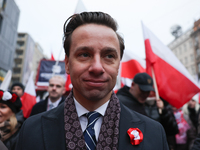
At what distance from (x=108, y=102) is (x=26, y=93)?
381 cm

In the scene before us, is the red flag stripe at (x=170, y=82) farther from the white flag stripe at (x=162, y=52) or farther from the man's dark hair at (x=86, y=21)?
the man's dark hair at (x=86, y=21)

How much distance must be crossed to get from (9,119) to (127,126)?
209 centimetres

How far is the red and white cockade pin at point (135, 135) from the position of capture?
127 centimetres

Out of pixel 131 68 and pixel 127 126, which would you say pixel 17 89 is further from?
pixel 127 126

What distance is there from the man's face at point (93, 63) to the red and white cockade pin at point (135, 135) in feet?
1.08

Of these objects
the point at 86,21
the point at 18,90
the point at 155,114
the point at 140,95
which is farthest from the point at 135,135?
the point at 18,90

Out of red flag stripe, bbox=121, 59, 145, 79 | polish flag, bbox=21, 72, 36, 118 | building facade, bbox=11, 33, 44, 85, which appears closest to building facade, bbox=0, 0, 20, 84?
polish flag, bbox=21, 72, 36, 118

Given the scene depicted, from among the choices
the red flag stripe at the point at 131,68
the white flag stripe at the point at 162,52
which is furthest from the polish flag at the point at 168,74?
the red flag stripe at the point at 131,68

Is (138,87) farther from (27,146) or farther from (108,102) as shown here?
(27,146)

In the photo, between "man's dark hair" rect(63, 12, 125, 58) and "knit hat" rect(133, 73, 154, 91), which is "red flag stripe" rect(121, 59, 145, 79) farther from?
"man's dark hair" rect(63, 12, 125, 58)

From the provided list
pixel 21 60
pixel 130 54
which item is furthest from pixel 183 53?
pixel 21 60

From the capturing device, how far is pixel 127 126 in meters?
1.39

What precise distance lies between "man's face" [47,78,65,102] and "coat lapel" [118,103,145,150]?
2.63 meters

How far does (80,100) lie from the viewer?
139 cm
